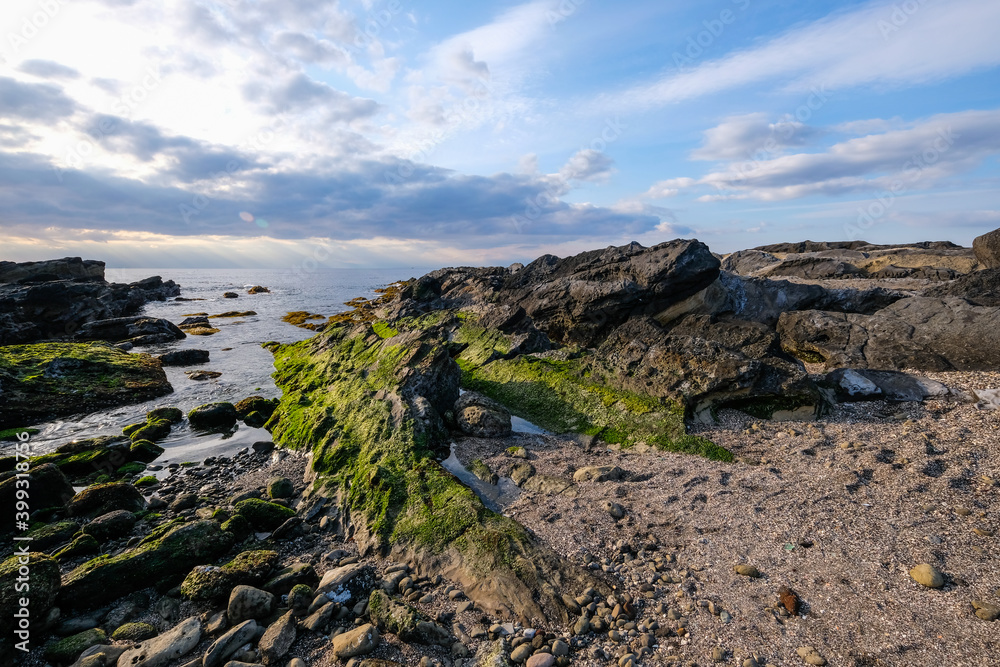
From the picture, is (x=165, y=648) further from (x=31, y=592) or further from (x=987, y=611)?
(x=987, y=611)

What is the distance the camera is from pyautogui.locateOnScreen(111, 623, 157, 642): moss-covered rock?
259 inches

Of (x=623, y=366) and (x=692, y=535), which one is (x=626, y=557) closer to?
(x=692, y=535)

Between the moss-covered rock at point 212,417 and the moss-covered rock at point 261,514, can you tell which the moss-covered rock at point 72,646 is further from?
the moss-covered rock at point 212,417

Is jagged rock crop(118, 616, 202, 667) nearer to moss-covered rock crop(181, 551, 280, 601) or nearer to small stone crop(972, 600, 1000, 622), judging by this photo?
moss-covered rock crop(181, 551, 280, 601)

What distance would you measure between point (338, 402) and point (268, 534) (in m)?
6.71

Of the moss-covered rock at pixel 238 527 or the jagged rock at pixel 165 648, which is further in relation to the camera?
the moss-covered rock at pixel 238 527

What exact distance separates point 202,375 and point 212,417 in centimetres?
999

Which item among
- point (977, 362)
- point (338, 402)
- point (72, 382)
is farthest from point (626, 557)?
point (72, 382)

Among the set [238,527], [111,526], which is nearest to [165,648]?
[238,527]

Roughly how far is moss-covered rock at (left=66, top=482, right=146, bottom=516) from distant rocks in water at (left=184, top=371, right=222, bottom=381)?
1552 centimetres

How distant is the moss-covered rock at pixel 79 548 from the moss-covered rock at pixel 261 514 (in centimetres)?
271

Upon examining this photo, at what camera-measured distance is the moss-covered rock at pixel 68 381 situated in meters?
18.0

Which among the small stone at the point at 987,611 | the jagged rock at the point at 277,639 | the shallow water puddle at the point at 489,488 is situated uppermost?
the small stone at the point at 987,611

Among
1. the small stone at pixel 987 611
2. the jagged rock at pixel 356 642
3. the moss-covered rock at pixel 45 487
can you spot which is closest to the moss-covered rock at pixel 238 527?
the jagged rock at pixel 356 642
